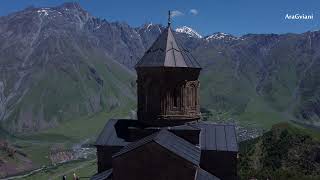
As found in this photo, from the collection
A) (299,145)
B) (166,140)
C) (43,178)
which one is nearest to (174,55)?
(166,140)

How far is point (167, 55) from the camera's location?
26141mm

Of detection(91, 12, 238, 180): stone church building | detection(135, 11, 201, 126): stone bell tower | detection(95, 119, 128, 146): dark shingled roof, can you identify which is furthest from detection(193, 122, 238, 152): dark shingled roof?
detection(95, 119, 128, 146): dark shingled roof

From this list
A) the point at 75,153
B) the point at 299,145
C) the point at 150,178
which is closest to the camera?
the point at 150,178

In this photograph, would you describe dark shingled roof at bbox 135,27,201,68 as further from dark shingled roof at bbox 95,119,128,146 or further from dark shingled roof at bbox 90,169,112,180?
dark shingled roof at bbox 90,169,112,180

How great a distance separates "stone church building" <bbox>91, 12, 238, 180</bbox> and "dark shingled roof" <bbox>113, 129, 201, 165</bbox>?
7 cm

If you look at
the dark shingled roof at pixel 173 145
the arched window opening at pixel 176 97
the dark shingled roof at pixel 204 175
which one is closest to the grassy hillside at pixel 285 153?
the arched window opening at pixel 176 97

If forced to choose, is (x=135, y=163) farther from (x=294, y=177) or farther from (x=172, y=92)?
(x=294, y=177)

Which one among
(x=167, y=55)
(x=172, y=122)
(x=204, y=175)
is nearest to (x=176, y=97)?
(x=172, y=122)

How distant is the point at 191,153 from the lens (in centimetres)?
2294

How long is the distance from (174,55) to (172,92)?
2226 millimetres

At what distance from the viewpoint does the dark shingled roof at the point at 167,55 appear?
2589 cm

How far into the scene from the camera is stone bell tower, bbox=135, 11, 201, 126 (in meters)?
25.9

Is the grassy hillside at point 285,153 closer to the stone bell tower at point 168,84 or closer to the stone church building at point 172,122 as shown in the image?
the stone church building at point 172,122

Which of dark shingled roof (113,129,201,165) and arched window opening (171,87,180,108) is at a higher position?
arched window opening (171,87,180,108)
